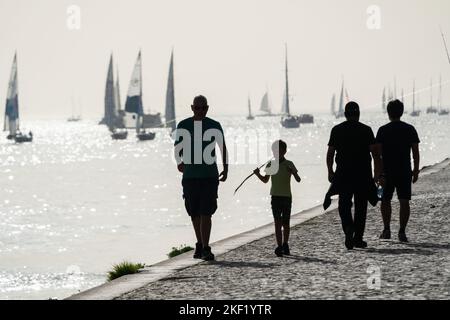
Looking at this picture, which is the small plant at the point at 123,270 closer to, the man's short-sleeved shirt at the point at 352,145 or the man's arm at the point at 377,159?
the man's short-sleeved shirt at the point at 352,145

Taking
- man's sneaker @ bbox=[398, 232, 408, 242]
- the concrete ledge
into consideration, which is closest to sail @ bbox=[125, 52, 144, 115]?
the concrete ledge

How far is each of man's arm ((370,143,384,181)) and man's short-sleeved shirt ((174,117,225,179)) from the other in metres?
1.97

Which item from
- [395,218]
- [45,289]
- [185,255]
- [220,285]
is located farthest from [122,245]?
[220,285]

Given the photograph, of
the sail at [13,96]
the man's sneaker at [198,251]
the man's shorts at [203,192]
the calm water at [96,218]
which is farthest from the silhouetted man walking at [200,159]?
the sail at [13,96]

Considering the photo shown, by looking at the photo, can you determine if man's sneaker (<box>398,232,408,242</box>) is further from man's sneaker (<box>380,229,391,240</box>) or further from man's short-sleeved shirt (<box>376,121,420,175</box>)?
man's short-sleeved shirt (<box>376,121,420,175</box>)

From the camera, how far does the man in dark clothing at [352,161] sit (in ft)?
38.6

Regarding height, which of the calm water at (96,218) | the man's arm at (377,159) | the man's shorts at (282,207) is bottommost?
the calm water at (96,218)

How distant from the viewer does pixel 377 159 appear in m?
12.0

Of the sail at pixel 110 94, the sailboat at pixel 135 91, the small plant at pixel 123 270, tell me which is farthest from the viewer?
the sail at pixel 110 94

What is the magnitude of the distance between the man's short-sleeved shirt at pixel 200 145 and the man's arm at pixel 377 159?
197 centimetres

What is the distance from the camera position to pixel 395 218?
1555 cm

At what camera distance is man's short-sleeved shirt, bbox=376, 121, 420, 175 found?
12.3m

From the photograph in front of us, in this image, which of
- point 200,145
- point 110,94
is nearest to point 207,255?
point 200,145
